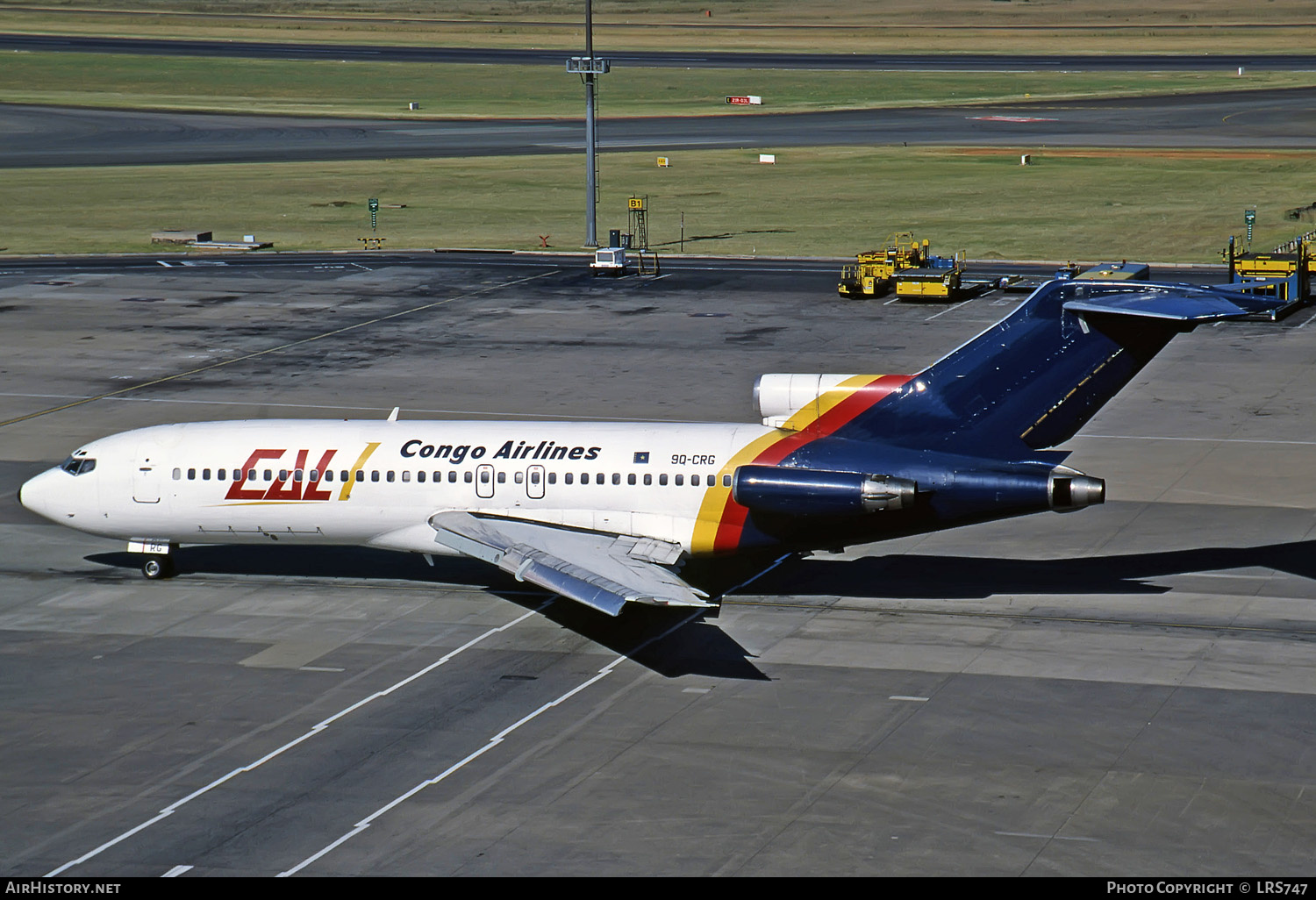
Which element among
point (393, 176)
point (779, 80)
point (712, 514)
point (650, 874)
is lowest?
point (650, 874)

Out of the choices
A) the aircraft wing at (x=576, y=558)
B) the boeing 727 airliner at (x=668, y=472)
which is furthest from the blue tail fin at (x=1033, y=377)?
the aircraft wing at (x=576, y=558)

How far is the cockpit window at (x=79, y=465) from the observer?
120 feet

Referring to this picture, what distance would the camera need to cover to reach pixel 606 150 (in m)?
120

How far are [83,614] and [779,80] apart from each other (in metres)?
141

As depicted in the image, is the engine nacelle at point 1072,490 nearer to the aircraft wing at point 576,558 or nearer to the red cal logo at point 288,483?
the aircraft wing at point 576,558

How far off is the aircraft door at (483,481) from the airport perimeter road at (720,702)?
241cm

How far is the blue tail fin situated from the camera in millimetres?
31797

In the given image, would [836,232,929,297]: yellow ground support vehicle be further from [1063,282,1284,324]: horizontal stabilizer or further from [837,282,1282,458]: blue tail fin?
[1063,282,1284,324]: horizontal stabilizer

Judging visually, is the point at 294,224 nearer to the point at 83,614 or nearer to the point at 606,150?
the point at 606,150

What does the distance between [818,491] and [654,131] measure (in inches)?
4097

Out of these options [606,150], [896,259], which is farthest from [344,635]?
[606,150]

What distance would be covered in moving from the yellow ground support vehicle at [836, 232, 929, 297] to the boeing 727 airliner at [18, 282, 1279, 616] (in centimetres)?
3849

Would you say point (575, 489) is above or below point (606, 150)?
below

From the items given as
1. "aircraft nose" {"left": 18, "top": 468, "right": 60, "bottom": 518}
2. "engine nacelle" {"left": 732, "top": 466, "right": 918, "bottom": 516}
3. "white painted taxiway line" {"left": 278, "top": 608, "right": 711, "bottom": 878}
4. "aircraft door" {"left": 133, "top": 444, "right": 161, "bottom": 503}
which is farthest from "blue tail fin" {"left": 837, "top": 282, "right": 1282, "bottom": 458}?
"aircraft nose" {"left": 18, "top": 468, "right": 60, "bottom": 518}
